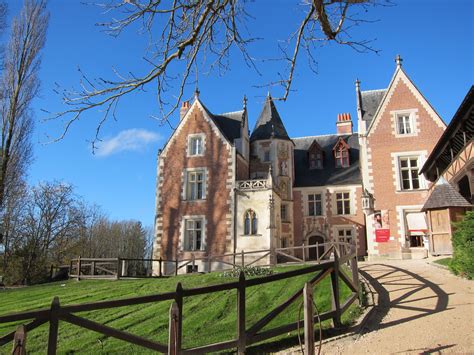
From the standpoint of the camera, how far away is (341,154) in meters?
27.7

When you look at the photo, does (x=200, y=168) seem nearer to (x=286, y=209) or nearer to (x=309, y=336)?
(x=286, y=209)

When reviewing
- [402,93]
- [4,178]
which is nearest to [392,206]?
[402,93]

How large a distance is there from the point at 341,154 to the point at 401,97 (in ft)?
20.1

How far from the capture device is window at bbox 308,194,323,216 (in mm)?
26094

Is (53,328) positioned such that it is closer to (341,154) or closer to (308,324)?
(308,324)

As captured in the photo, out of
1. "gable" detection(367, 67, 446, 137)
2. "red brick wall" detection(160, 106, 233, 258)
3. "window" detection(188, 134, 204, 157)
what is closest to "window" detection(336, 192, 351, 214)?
"gable" detection(367, 67, 446, 137)

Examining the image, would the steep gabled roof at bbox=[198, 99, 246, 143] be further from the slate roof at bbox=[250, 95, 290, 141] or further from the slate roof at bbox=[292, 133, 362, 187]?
the slate roof at bbox=[292, 133, 362, 187]

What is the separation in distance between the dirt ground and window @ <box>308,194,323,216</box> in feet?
52.6

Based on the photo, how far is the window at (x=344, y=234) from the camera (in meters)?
24.8

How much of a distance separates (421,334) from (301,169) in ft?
75.7

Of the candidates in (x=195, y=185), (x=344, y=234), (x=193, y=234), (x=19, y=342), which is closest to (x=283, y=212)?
(x=344, y=234)

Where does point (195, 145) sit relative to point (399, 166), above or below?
above

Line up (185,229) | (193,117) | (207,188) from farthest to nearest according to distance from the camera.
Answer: (193,117) → (207,188) → (185,229)

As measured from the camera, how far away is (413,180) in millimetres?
22062
